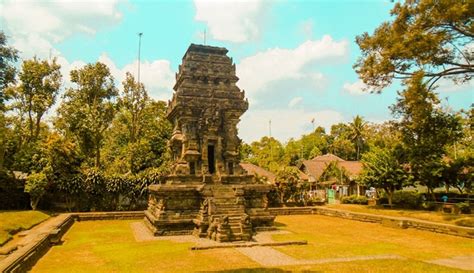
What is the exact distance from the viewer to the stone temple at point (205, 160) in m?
16.7

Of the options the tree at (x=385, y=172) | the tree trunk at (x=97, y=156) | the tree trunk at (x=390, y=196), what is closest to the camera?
the tree at (x=385, y=172)

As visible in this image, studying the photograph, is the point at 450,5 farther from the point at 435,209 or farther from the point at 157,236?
the point at 157,236

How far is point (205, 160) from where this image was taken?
19.1 m

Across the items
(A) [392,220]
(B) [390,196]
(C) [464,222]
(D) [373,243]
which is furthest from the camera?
(B) [390,196]

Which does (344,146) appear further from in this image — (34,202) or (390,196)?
(34,202)

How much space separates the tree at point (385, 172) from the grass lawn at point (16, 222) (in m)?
22.2

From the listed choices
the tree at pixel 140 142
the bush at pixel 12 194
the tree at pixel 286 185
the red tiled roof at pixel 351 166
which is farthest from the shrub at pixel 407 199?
the bush at pixel 12 194

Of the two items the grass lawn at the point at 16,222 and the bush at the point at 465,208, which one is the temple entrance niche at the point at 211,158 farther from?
the bush at the point at 465,208

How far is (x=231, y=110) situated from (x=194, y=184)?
176 inches

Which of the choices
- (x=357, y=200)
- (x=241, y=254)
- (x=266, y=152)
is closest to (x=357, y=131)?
(x=266, y=152)

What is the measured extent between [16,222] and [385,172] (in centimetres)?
2323

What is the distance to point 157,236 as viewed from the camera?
52.6 feet

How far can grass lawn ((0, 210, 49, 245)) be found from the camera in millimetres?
15120

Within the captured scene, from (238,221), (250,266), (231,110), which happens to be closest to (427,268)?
(250,266)
